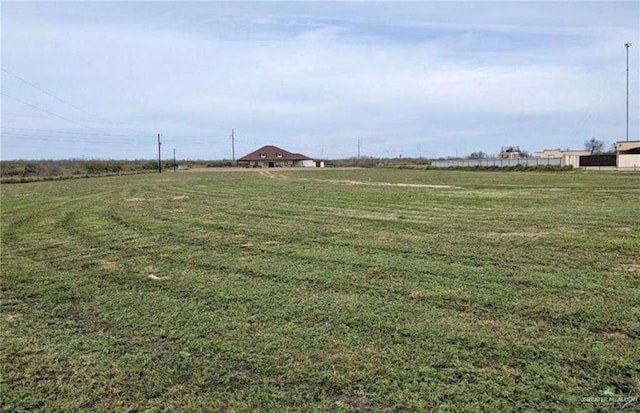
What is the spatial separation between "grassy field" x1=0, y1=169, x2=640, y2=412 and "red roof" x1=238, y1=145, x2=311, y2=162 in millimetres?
97920

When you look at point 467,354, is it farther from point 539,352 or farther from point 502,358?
point 539,352

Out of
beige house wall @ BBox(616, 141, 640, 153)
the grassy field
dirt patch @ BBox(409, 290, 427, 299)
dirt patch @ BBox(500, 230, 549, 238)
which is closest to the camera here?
the grassy field

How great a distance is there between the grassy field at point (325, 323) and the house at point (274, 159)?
96793 mm

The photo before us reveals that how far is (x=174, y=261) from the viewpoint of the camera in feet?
21.1

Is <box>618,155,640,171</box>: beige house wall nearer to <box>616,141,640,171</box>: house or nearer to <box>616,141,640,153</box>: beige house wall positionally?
<box>616,141,640,171</box>: house

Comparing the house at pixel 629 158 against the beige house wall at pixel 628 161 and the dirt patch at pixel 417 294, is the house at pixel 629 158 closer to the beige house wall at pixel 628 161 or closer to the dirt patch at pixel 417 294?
the beige house wall at pixel 628 161

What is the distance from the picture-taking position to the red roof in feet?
345

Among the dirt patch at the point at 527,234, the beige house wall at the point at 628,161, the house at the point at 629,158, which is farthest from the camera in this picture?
the beige house wall at the point at 628,161

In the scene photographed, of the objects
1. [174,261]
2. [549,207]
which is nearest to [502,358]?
[174,261]

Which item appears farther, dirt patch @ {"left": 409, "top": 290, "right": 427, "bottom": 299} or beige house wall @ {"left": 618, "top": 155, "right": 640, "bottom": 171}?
beige house wall @ {"left": 618, "top": 155, "right": 640, "bottom": 171}

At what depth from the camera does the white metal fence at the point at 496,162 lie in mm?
56719

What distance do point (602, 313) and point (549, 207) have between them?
30.9 ft

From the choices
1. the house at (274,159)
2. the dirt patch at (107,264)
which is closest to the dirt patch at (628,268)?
the dirt patch at (107,264)

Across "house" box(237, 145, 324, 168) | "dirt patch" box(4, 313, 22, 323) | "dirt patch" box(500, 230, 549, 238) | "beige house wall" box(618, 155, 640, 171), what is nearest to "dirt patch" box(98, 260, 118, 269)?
"dirt patch" box(4, 313, 22, 323)
